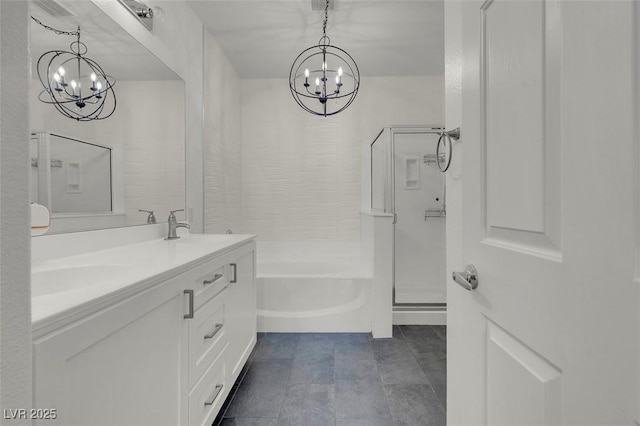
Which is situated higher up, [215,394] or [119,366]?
[119,366]

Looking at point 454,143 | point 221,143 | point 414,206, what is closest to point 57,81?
point 454,143

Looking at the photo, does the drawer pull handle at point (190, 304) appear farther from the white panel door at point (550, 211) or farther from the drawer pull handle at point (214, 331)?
the white panel door at point (550, 211)

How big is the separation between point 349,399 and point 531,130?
1.65m

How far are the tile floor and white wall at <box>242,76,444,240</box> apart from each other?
146 cm

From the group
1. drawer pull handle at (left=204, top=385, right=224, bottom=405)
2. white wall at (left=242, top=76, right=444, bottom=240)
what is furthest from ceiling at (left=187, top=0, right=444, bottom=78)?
drawer pull handle at (left=204, top=385, right=224, bottom=405)

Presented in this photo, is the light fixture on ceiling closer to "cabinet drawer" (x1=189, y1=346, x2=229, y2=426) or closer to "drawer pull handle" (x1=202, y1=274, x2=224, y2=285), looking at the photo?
"drawer pull handle" (x1=202, y1=274, x2=224, y2=285)

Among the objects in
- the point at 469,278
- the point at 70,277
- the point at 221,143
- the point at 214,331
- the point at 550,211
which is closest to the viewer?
the point at 550,211

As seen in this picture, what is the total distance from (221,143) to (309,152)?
1031 millimetres

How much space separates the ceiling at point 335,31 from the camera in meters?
2.43

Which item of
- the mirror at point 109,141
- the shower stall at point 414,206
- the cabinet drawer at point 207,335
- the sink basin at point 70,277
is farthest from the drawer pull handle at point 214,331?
the shower stall at point 414,206

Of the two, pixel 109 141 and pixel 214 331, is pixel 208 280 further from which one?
pixel 109 141

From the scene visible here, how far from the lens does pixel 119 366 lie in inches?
31.5

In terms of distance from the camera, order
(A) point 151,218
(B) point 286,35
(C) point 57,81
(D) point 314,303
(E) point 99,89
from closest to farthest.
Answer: (C) point 57,81, (E) point 99,89, (A) point 151,218, (D) point 314,303, (B) point 286,35

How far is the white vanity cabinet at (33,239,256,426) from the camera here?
24.7 inches
